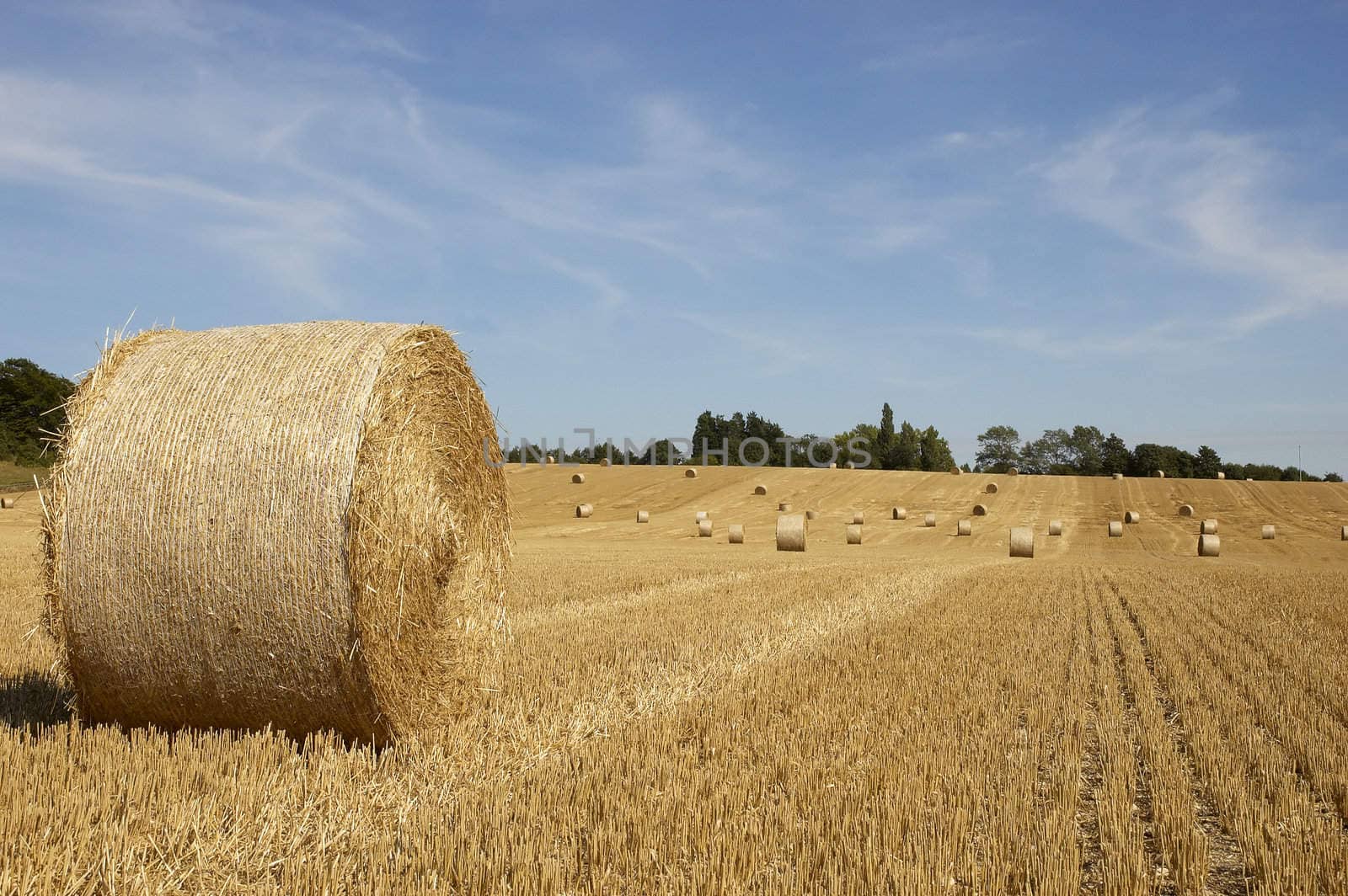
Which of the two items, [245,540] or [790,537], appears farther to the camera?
[790,537]

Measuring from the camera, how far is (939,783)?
4.59 meters

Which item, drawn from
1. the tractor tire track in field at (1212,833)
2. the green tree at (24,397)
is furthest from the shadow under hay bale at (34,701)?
the green tree at (24,397)

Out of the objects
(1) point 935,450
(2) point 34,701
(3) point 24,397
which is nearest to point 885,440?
(1) point 935,450

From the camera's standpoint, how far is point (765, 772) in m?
4.69

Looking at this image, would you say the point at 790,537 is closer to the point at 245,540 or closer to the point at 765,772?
the point at 765,772

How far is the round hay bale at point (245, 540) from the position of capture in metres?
4.99

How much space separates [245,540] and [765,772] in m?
2.80

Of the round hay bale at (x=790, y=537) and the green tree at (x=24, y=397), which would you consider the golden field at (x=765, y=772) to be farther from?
the green tree at (x=24, y=397)

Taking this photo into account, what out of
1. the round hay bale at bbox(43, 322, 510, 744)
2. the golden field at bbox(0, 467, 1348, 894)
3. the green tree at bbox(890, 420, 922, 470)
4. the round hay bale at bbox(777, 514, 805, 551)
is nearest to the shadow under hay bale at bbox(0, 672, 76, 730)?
the golden field at bbox(0, 467, 1348, 894)

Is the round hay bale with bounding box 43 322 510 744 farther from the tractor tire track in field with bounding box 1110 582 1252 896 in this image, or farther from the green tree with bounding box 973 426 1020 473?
the green tree with bounding box 973 426 1020 473

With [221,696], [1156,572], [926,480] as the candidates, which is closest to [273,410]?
[221,696]

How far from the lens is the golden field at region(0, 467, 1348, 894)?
11.6 ft

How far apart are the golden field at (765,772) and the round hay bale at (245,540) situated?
0.22 meters

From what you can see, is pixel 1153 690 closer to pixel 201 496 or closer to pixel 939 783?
pixel 939 783
